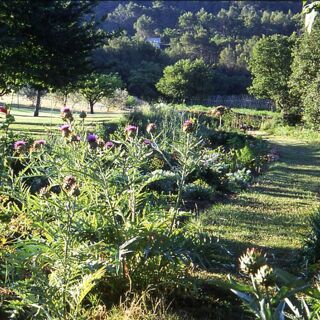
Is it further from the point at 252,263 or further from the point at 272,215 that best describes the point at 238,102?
the point at 252,263

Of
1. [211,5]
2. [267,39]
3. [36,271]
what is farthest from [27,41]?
[211,5]

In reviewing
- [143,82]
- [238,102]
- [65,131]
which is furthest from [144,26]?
[65,131]

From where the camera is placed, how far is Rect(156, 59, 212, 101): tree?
168 feet

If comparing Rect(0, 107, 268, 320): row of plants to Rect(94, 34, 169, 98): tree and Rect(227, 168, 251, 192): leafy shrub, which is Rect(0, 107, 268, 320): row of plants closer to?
Rect(227, 168, 251, 192): leafy shrub

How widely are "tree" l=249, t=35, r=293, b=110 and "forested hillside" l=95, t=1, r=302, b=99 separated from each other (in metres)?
2.93

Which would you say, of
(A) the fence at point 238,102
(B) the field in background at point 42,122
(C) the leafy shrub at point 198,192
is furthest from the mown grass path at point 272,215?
(A) the fence at point 238,102

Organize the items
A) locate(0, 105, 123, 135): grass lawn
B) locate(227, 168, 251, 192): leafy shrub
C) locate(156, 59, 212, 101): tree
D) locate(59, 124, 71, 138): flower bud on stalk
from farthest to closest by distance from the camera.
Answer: locate(156, 59, 212, 101): tree → locate(0, 105, 123, 135): grass lawn → locate(227, 168, 251, 192): leafy shrub → locate(59, 124, 71, 138): flower bud on stalk

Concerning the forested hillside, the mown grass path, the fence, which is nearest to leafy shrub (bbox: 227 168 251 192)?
the mown grass path

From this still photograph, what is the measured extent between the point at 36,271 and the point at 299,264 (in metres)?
2.79

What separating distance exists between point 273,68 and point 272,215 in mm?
32748

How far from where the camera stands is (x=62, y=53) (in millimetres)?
12977

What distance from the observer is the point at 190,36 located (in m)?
76.2

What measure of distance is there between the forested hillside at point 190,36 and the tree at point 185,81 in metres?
1.50

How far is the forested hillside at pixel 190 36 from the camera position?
5809 centimetres
